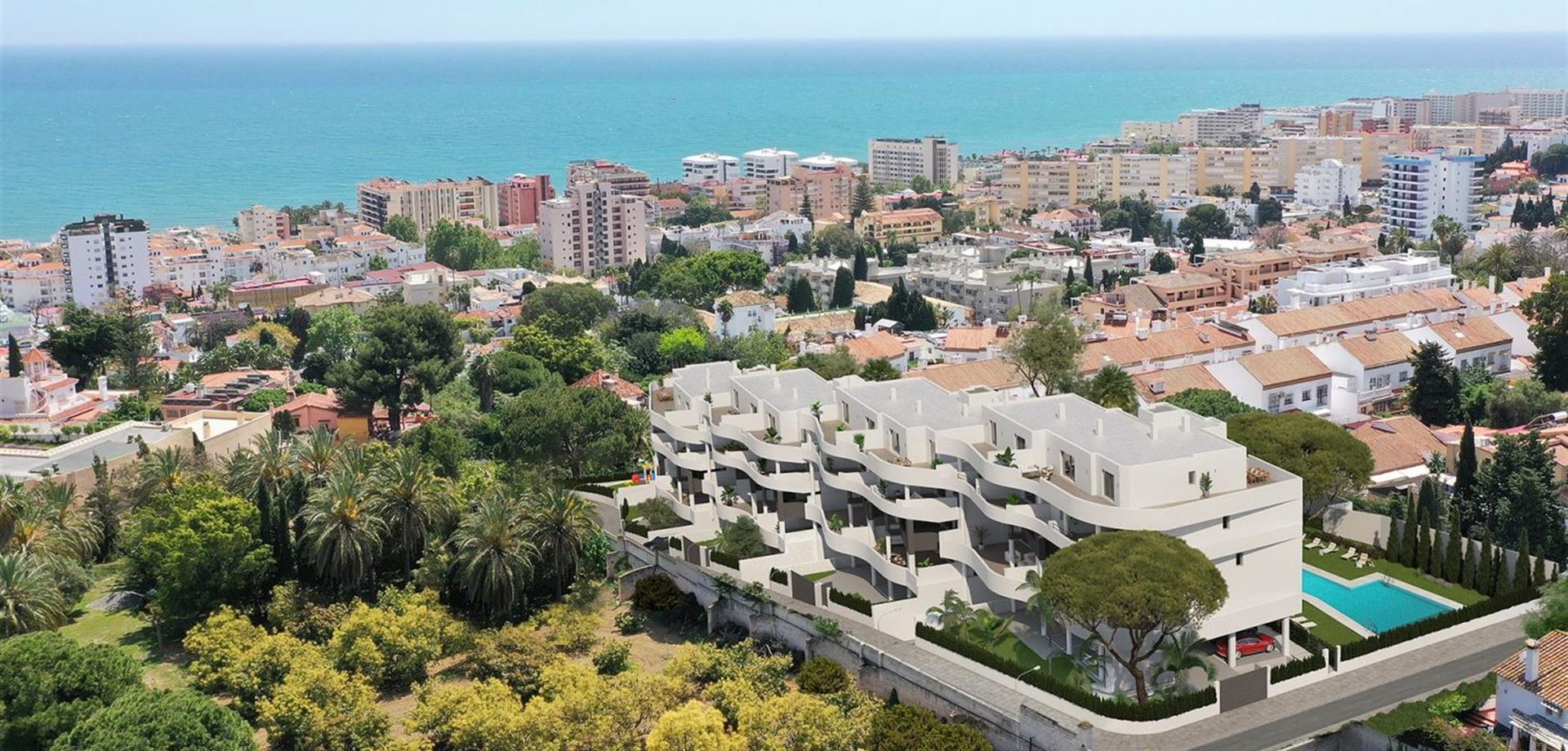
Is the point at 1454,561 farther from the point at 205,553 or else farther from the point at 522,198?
the point at 522,198

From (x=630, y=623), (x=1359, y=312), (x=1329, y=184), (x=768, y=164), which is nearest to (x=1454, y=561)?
(x=630, y=623)

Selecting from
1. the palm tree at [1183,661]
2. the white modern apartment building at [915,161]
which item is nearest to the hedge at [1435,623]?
the palm tree at [1183,661]

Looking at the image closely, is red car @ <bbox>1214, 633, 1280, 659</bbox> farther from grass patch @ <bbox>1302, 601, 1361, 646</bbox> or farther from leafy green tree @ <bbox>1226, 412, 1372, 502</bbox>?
leafy green tree @ <bbox>1226, 412, 1372, 502</bbox>

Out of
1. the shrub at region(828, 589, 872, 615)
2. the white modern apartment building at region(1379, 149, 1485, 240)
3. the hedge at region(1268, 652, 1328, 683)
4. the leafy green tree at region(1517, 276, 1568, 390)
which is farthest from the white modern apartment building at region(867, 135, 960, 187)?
the hedge at region(1268, 652, 1328, 683)

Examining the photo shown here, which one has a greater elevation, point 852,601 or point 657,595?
point 852,601

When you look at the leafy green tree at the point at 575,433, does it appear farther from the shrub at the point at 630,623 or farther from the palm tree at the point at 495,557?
the shrub at the point at 630,623

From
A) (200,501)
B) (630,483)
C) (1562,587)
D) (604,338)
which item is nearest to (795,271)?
(604,338)
